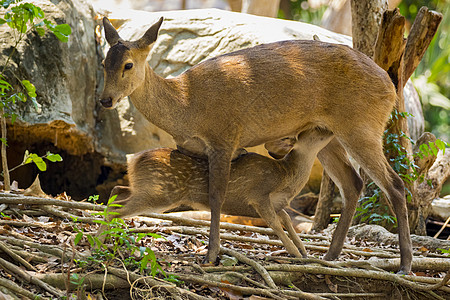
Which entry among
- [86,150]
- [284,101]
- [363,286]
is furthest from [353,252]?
[86,150]

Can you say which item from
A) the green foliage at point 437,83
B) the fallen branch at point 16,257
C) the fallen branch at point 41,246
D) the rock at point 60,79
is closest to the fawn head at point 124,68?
the fallen branch at point 41,246

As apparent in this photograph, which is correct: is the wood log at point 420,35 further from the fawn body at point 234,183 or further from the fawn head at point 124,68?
the fawn head at point 124,68

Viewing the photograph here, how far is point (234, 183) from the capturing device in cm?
525

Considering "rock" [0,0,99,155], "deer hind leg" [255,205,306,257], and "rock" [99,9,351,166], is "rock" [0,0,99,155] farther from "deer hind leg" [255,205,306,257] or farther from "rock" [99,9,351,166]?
"deer hind leg" [255,205,306,257]

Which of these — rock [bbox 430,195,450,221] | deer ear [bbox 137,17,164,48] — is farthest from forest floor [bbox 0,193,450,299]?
rock [bbox 430,195,450,221]

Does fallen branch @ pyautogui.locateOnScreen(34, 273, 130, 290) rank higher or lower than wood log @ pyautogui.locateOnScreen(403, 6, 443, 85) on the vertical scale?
lower

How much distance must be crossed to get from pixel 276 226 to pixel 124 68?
2.06 m

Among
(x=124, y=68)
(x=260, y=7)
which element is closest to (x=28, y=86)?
(x=124, y=68)

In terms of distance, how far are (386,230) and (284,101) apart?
306 cm

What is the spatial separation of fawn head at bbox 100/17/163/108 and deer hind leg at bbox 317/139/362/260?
220 cm

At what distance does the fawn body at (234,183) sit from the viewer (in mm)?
4988

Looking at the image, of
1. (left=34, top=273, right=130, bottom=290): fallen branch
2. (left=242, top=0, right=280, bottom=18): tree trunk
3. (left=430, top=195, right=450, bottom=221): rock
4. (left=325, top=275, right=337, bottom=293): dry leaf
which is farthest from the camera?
(left=242, top=0, right=280, bottom=18): tree trunk

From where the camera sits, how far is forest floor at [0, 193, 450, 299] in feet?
12.3

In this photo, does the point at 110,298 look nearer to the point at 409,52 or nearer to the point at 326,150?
the point at 326,150
